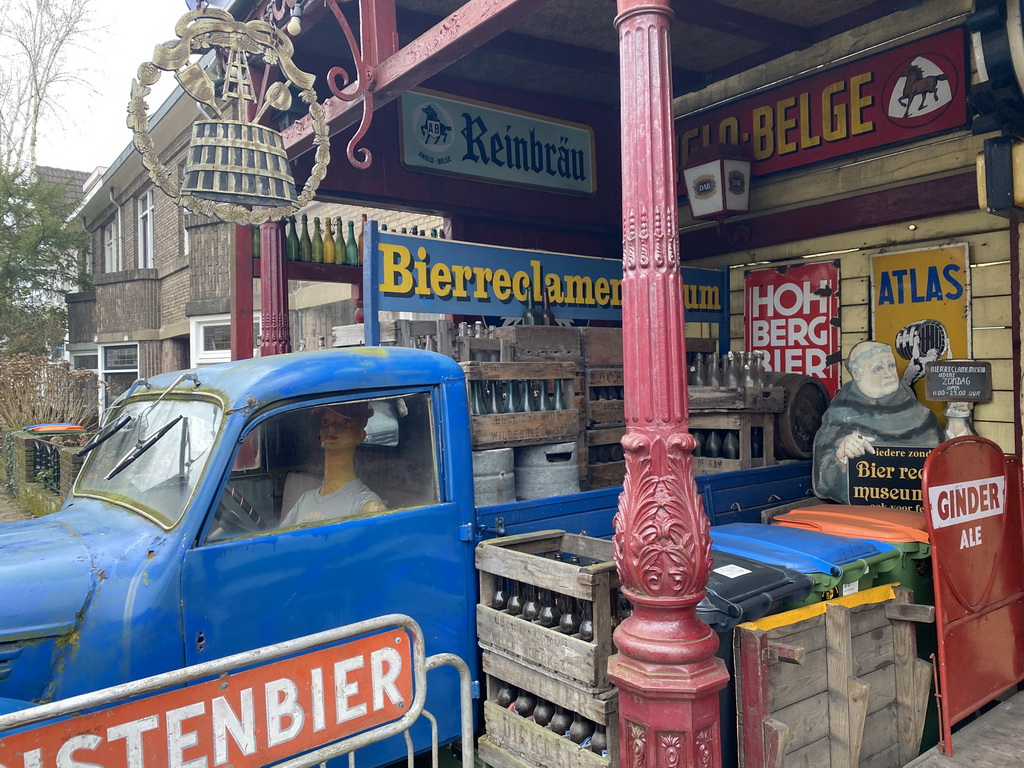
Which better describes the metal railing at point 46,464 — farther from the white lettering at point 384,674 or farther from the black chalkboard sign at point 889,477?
the black chalkboard sign at point 889,477

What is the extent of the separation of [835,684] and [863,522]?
3.87 ft

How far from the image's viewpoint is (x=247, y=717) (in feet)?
6.61

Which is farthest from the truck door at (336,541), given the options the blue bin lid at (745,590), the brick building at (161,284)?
the brick building at (161,284)

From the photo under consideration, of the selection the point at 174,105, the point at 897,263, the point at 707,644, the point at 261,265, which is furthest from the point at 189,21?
the point at 174,105

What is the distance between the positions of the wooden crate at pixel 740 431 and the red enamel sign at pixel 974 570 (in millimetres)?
1406

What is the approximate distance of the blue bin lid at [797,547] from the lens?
3361 mm

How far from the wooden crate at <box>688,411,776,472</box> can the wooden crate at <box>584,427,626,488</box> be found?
67 centimetres

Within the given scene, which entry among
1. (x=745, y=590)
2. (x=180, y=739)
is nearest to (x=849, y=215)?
(x=745, y=590)

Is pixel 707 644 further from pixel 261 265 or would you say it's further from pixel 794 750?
pixel 261 265

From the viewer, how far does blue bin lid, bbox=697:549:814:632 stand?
→ 2.87m

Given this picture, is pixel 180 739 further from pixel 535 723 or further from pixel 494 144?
pixel 494 144

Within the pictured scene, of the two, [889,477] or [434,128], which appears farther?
[434,128]

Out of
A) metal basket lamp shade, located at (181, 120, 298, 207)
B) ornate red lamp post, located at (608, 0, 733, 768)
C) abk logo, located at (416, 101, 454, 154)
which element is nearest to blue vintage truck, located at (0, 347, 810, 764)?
ornate red lamp post, located at (608, 0, 733, 768)

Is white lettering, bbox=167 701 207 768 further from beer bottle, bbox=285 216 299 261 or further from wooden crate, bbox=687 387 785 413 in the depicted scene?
beer bottle, bbox=285 216 299 261
